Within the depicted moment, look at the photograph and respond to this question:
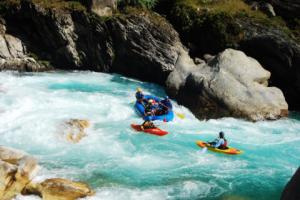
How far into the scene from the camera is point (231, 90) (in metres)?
23.2

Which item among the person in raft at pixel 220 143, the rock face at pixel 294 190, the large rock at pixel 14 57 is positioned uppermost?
the rock face at pixel 294 190

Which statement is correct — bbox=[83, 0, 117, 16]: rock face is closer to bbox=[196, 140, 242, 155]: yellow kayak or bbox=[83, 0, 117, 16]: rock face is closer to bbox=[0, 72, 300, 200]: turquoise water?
bbox=[0, 72, 300, 200]: turquoise water

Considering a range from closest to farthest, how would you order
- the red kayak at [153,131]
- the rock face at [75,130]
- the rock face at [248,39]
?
the rock face at [75,130] < the red kayak at [153,131] < the rock face at [248,39]

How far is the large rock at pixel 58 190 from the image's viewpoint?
13320 millimetres

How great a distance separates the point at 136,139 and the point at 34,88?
30.9ft

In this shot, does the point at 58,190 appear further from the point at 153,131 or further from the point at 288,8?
the point at 288,8

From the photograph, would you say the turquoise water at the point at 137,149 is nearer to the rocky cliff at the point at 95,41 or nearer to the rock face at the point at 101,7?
the rocky cliff at the point at 95,41

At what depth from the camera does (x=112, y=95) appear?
26.0 m

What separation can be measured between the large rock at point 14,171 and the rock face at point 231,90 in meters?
10.9

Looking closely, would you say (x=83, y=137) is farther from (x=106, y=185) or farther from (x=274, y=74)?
(x=274, y=74)

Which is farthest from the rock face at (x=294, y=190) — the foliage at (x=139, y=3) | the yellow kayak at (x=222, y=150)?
the foliage at (x=139, y=3)

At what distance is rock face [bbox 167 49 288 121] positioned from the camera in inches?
900

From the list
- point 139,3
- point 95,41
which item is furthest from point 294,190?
point 139,3

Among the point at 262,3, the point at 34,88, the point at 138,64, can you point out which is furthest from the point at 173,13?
the point at 34,88
